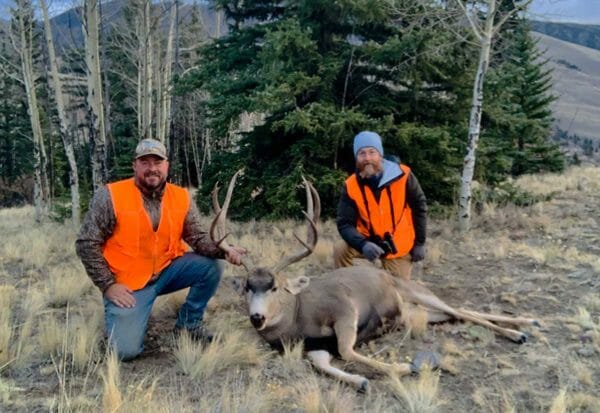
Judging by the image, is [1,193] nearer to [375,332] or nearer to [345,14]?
[345,14]

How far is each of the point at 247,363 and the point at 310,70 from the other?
7484mm

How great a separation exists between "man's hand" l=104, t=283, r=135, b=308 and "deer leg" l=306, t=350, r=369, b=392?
5.32ft

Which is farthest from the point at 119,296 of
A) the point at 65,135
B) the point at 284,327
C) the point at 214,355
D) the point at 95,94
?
the point at 65,135

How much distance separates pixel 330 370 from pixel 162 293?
1.81 metres

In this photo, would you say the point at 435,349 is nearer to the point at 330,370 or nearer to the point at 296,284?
the point at 330,370

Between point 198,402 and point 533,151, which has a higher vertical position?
point 198,402

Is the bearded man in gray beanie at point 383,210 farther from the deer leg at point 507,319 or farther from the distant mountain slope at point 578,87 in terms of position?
the distant mountain slope at point 578,87

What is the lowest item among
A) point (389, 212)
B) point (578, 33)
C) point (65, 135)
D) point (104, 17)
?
point (65, 135)

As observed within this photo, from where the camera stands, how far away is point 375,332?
5.77m

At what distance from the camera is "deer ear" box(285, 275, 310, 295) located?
5.46m

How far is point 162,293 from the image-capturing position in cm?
557

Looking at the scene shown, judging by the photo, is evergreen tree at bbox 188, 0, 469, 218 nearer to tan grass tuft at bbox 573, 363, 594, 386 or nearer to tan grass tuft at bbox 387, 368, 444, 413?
tan grass tuft at bbox 573, 363, 594, 386

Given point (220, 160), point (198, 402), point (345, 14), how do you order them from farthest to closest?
point (220, 160)
point (345, 14)
point (198, 402)

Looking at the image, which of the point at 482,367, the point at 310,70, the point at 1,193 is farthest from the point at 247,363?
the point at 1,193
